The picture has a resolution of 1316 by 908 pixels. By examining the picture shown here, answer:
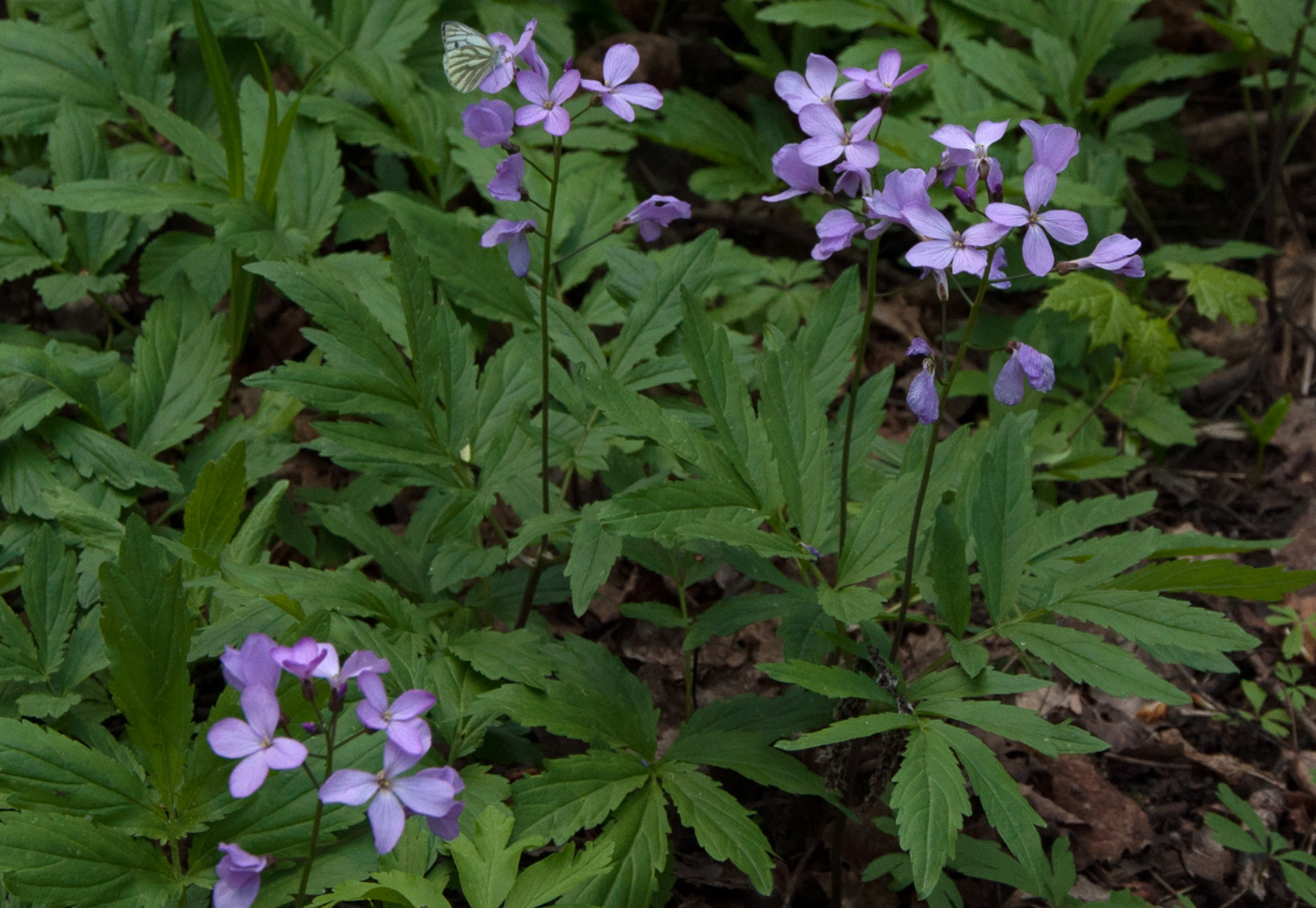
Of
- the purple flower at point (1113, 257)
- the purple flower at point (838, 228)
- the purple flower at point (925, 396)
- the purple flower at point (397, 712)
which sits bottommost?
the purple flower at point (397, 712)

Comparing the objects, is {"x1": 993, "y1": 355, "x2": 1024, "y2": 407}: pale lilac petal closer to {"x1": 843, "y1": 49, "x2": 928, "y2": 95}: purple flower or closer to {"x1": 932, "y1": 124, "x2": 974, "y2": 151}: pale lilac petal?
{"x1": 932, "y1": 124, "x2": 974, "y2": 151}: pale lilac petal

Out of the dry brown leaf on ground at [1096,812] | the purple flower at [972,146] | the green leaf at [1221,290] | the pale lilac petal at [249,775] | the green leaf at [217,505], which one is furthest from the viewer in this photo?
the green leaf at [1221,290]

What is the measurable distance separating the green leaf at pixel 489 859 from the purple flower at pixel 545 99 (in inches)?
44.4

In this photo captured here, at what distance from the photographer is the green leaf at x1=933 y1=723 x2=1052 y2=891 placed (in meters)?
1.54

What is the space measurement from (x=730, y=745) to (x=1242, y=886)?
1315 millimetres

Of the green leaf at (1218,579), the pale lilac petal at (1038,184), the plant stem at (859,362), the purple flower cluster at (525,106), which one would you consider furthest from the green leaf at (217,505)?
the green leaf at (1218,579)

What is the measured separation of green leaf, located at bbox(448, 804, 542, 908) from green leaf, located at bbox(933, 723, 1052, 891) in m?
0.69

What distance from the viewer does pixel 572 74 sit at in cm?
169

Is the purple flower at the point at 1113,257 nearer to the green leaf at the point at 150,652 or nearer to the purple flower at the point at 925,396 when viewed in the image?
the purple flower at the point at 925,396

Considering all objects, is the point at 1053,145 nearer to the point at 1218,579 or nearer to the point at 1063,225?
the point at 1063,225

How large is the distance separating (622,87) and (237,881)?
1.38 meters

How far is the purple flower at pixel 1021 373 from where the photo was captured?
144cm

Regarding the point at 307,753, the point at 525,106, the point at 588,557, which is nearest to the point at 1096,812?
the point at 588,557

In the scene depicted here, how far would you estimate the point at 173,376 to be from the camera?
8.21ft
